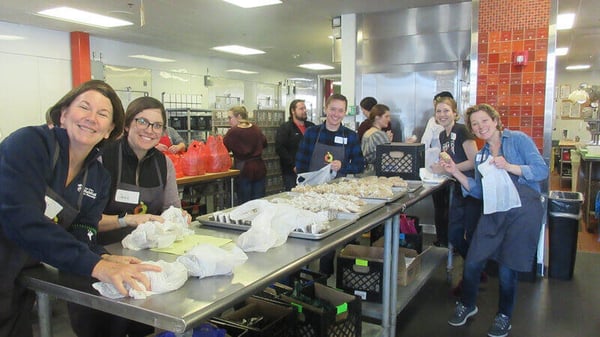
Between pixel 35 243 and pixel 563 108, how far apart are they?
50.3ft

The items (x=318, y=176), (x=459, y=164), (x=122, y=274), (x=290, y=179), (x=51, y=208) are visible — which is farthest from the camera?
(x=290, y=179)

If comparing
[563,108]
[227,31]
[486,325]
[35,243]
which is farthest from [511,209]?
[563,108]

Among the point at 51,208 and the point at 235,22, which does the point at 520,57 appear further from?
the point at 51,208

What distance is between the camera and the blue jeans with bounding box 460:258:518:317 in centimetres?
284

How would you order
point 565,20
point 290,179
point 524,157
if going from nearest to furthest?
point 524,157 < point 290,179 < point 565,20

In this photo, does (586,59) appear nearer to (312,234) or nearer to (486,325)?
(486,325)

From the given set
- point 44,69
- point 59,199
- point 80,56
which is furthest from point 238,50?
point 59,199

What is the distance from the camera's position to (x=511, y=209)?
2.79 meters

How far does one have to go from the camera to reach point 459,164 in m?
3.47

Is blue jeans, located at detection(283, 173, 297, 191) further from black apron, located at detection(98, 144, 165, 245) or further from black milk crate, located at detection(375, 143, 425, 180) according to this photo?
black apron, located at detection(98, 144, 165, 245)

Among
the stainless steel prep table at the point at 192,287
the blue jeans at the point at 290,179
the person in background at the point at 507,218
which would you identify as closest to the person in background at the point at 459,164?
the person in background at the point at 507,218

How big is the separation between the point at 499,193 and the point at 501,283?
1.96 ft

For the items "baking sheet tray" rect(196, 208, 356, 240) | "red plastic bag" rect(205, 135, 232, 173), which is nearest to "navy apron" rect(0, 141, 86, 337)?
"baking sheet tray" rect(196, 208, 356, 240)

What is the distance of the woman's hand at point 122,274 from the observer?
45.6 inches
